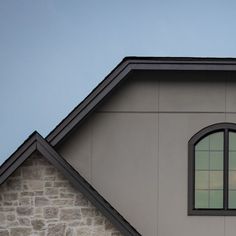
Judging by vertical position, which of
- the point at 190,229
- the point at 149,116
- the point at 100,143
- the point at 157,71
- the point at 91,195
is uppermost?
the point at 157,71

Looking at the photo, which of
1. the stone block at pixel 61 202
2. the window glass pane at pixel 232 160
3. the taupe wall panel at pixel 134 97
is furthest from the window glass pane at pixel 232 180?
the stone block at pixel 61 202

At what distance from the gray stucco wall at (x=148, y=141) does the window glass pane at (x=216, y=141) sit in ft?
1.07

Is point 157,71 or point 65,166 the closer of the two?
point 65,166

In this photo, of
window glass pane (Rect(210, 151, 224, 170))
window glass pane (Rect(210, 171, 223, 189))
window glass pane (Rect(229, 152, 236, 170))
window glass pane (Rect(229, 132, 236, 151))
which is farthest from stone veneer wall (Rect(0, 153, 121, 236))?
window glass pane (Rect(229, 132, 236, 151))

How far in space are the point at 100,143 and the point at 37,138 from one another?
209cm

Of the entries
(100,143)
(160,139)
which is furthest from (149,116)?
(100,143)

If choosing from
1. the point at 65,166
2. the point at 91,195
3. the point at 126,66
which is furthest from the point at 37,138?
the point at 126,66

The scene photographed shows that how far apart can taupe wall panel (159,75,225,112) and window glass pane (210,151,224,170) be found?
101 centimetres

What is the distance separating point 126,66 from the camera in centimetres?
1010

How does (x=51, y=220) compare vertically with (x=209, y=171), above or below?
below

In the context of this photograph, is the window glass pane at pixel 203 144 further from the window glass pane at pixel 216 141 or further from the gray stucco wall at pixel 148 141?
the gray stucco wall at pixel 148 141

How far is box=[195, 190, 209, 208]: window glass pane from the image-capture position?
1038 cm

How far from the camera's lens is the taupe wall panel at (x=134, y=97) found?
34.6 feet

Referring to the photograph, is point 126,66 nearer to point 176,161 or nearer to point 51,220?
point 176,161
